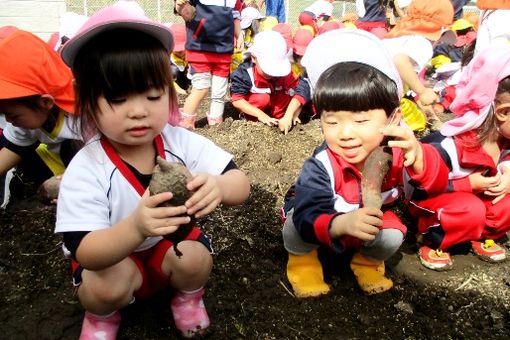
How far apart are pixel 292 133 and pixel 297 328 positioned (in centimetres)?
218

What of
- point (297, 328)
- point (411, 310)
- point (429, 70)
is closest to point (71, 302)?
point (297, 328)

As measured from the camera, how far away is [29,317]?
173 cm

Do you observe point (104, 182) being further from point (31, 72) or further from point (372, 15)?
point (372, 15)

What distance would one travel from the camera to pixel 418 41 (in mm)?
3537

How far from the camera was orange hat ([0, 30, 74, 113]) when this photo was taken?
1.90 metres

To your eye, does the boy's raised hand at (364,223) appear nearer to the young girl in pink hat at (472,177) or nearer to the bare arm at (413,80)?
the young girl in pink hat at (472,177)

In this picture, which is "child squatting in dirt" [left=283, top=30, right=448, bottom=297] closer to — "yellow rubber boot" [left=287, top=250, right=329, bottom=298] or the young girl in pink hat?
"yellow rubber boot" [left=287, top=250, right=329, bottom=298]

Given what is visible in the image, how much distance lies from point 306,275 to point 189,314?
52 cm

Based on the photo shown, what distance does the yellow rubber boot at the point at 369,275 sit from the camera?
1.83 metres

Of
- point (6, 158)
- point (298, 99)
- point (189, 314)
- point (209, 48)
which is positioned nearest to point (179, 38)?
point (209, 48)

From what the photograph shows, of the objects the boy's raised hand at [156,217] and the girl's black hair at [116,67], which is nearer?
the boy's raised hand at [156,217]

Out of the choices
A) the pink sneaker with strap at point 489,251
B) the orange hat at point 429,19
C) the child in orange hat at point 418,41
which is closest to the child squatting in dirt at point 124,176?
the pink sneaker with strap at point 489,251

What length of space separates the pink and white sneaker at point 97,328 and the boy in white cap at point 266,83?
2.48m

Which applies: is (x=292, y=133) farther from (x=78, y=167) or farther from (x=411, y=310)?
(x=78, y=167)
